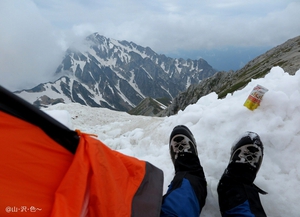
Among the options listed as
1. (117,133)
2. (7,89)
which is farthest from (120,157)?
(117,133)

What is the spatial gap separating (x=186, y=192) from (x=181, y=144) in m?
1.52

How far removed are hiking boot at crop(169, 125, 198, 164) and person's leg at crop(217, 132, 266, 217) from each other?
0.85 m

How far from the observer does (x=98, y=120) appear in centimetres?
2295

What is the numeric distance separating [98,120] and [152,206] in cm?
2040

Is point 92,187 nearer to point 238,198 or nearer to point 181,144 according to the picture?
point 238,198

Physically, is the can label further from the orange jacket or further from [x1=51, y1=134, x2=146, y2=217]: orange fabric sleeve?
[x1=51, y1=134, x2=146, y2=217]: orange fabric sleeve

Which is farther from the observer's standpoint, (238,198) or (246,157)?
(246,157)

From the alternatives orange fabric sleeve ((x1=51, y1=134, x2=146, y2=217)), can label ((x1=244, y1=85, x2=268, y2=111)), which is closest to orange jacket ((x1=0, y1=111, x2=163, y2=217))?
orange fabric sleeve ((x1=51, y1=134, x2=146, y2=217))

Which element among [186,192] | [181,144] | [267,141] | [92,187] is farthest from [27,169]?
[267,141]

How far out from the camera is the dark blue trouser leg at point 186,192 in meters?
3.28

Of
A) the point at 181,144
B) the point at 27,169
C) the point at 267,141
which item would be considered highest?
the point at 181,144

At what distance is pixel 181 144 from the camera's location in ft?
16.5

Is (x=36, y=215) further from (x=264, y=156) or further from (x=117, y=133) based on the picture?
(x=117, y=133)

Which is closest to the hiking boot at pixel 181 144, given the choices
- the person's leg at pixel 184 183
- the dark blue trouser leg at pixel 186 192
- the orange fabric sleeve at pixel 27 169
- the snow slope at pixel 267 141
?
the person's leg at pixel 184 183
